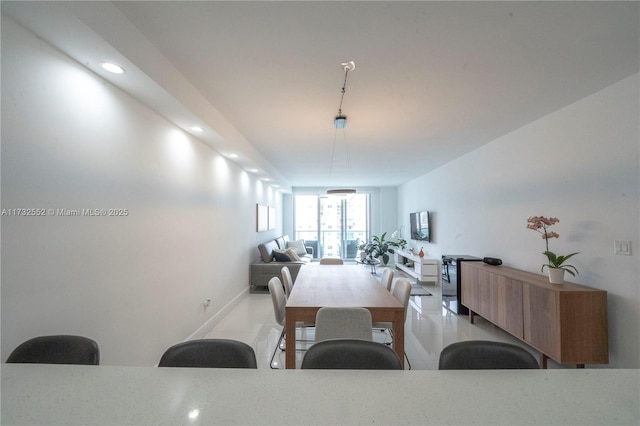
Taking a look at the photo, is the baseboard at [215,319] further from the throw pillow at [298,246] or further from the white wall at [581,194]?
the white wall at [581,194]

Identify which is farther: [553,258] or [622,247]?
[553,258]

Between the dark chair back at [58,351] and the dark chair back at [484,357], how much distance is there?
167 cm

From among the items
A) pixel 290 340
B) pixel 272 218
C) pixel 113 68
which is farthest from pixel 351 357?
pixel 272 218

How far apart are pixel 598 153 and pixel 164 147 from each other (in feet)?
13.3

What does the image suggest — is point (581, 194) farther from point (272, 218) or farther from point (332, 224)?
point (332, 224)

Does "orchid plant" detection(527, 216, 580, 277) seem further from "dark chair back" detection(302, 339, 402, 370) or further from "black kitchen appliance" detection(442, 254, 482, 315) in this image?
"dark chair back" detection(302, 339, 402, 370)

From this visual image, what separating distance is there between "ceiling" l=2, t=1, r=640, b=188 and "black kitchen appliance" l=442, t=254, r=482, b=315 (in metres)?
2.07

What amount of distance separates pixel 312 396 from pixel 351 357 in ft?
→ 1.06

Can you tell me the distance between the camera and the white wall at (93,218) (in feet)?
4.50

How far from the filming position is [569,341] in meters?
2.37

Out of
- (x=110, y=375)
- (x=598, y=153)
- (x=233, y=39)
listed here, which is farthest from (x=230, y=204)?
(x=598, y=153)

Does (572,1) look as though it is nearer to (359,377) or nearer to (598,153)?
(598,153)

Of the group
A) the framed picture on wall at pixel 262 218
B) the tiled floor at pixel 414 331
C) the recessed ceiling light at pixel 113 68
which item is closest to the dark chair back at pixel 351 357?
the tiled floor at pixel 414 331

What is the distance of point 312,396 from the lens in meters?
0.93
